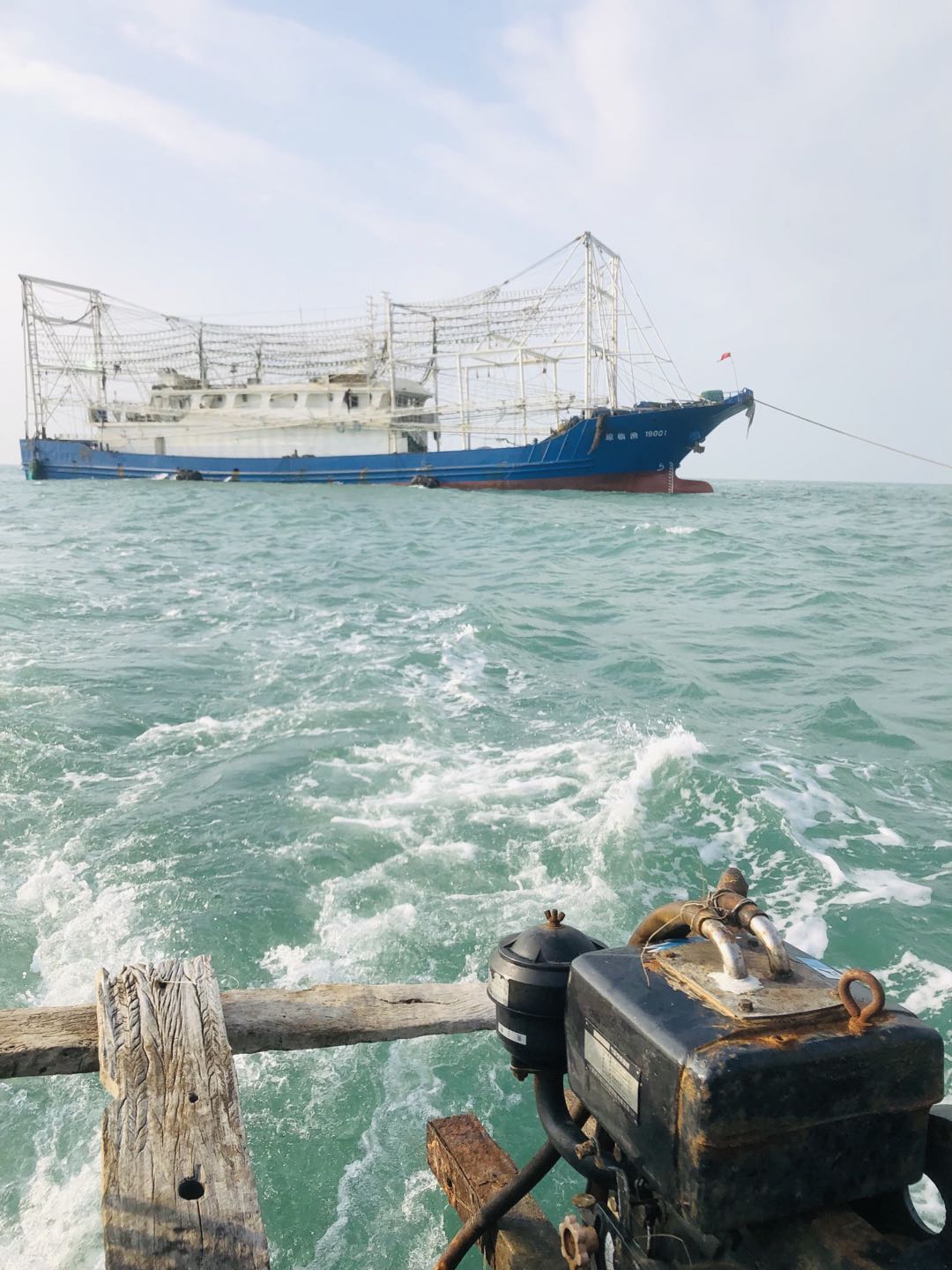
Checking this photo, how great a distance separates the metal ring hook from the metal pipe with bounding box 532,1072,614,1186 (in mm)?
535

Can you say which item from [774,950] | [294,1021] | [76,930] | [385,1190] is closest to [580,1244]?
[774,950]

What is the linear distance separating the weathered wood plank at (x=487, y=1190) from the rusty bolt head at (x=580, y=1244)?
1.19ft

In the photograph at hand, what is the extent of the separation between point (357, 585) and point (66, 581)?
13.6ft

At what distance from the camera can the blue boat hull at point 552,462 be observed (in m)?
33.1

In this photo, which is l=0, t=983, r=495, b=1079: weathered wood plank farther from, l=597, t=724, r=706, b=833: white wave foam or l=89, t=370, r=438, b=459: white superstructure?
l=89, t=370, r=438, b=459: white superstructure

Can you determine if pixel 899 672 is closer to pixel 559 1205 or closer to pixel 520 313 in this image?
pixel 559 1205

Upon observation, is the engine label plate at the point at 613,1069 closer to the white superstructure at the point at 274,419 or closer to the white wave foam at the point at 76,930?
the white wave foam at the point at 76,930

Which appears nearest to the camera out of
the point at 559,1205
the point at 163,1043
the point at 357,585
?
the point at 163,1043

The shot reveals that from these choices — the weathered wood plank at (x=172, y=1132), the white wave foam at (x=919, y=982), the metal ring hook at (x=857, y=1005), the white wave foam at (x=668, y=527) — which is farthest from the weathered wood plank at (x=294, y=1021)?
the white wave foam at (x=668, y=527)

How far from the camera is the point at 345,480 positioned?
38.1 m

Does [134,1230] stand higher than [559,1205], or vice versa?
[134,1230]

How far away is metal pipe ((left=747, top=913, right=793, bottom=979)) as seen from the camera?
152 centimetres

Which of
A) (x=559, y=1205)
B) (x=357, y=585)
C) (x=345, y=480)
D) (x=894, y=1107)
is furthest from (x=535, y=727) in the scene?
(x=345, y=480)

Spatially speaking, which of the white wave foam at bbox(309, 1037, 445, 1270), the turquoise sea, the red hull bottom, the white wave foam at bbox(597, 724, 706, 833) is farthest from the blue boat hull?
the white wave foam at bbox(309, 1037, 445, 1270)
